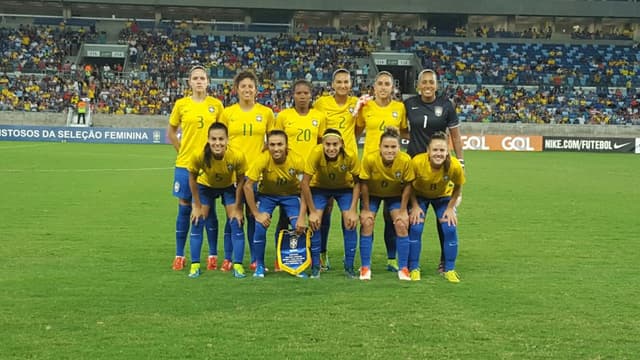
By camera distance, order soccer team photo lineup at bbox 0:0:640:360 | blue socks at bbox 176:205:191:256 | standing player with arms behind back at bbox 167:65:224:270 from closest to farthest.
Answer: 1. soccer team photo lineup at bbox 0:0:640:360
2. standing player with arms behind back at bbox 167:65:224:270
3. blue socks at bbox 176:205:191:256

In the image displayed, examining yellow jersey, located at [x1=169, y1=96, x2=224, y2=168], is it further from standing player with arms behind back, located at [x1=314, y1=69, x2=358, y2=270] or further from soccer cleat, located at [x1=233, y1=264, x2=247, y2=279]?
soccer cleat, located at [x1=233, y1=264, x2=247, y2=279]

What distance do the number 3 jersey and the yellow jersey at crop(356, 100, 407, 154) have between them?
0.31 feet

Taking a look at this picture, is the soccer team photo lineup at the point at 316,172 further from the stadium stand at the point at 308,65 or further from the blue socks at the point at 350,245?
the stadium stand at the point at 308,65

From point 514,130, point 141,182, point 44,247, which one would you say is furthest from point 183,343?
point 514,130

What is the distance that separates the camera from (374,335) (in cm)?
552

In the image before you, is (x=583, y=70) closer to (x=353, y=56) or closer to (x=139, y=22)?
(x=353, y=56)

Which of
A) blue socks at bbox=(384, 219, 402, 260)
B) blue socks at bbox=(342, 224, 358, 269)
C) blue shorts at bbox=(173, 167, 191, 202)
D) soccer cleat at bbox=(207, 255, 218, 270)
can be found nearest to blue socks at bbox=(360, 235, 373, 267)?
blue socks at bbox=(342, 224, 358, 269)

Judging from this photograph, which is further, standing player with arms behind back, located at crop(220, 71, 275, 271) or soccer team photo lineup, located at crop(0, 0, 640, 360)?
standing player with arms behind back, located at crop(220, 71, 275, 271)

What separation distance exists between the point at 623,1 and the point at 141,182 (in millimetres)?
46252

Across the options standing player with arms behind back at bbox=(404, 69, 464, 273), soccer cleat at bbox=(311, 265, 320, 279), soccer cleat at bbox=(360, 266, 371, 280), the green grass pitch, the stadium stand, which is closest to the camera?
the green grass pitch

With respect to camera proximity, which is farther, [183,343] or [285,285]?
[285,285]

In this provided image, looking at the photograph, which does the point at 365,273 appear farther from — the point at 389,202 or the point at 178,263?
the point at 178,263

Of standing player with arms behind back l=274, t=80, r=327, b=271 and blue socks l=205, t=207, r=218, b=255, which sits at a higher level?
standing player with arms behind back l=274, t=80, r=327, b=271

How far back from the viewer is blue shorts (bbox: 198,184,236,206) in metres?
7.95
